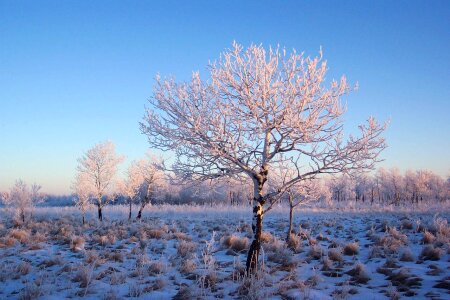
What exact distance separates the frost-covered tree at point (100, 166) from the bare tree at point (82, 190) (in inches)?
27.7

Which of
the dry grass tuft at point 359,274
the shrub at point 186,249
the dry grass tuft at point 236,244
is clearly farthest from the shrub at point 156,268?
the dry grass tuft at point 359,274

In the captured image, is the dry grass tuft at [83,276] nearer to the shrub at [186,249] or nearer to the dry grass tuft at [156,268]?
the dry grass tuft at [156,268]

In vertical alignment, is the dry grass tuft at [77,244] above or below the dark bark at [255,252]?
below

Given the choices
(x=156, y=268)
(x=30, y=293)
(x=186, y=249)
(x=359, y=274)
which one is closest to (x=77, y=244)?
(x=186, y=249)

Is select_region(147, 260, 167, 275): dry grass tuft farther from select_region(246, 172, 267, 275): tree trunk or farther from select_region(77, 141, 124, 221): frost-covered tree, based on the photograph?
select_region(77, 141, 124, 221): frost-covered tree

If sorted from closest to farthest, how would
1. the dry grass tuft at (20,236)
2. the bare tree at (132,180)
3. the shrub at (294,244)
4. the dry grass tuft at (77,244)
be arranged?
the shrub at (294,244) < the dry grass tuft at (77,244) < the dry grass tuft at (20,236) < the bare tree at (132,180)

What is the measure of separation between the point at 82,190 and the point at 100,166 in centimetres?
349

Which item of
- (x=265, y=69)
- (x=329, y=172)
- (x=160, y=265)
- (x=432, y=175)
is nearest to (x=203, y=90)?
(x=265, y=69)

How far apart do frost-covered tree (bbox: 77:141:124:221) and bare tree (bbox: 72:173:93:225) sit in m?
0.70

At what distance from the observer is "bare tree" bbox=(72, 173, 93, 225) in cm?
2698

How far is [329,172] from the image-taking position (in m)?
8.66

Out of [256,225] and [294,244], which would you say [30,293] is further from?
[294,244]

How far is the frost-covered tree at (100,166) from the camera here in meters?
30.2

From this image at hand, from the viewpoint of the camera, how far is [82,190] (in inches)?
1091
